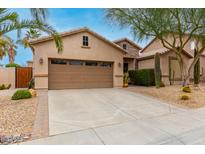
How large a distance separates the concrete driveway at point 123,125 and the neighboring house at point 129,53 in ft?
40.3

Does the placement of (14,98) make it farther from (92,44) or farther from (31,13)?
(92,44)

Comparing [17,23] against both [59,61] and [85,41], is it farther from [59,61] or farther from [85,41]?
[85,41]

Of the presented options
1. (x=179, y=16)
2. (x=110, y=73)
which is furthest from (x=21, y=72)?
(x=179, y=16)

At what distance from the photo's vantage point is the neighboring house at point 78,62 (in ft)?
44.0

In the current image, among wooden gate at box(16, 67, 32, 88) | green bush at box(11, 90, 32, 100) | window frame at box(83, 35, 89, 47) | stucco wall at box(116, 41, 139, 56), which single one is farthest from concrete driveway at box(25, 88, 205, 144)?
stucco wall at box(116, 41, 139, 56)

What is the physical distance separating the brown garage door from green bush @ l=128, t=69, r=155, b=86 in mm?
3490

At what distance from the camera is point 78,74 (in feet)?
48.3

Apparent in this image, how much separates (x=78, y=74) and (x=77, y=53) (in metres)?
1.81

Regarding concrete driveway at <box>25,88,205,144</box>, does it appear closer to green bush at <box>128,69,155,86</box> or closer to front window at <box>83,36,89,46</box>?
front window at <box>83,36,89,46</box>

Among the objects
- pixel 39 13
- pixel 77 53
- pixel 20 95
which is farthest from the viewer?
pixel 77 53

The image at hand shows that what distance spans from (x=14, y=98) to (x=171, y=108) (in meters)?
8.42

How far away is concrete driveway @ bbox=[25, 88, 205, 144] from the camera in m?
4.72

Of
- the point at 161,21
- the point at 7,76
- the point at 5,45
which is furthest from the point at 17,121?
the point at 7,76

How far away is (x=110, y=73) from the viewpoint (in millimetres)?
16062
